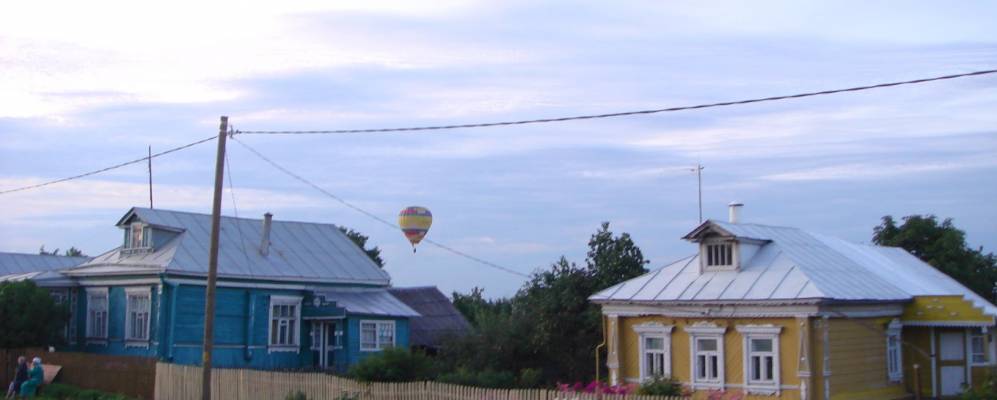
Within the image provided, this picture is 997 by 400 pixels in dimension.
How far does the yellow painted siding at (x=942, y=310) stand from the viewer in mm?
28734

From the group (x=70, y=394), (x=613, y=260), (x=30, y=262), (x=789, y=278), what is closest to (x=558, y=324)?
(x=613, y=260)

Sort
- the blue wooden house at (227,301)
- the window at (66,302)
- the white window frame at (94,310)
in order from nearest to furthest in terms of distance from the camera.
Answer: the blue wooden house at (227,301)
the white window frame at (94,310)
the window at (66,302)

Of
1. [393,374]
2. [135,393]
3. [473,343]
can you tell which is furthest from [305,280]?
[393,374]

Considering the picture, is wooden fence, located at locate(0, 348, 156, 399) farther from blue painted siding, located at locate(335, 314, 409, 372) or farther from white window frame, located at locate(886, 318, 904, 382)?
white window frame, located at locate(886, 318, 904, 382)

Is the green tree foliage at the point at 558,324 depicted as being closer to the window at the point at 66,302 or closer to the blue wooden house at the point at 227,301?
the blue wooden house at the point at 227,301

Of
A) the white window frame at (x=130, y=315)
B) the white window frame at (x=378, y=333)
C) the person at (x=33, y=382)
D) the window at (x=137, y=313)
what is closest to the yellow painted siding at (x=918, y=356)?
the white window frame at (x=378, y=333)

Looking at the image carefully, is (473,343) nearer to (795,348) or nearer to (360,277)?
(360,277)

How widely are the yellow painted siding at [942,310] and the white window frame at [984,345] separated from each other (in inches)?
35.2

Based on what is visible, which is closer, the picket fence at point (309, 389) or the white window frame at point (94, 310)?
the picket fence at point (309, 389)

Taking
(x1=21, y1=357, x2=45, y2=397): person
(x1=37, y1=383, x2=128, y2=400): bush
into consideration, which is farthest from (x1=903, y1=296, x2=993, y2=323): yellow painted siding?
(x1=21, y1=357, x2=45, y2=397): person

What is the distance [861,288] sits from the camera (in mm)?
28953

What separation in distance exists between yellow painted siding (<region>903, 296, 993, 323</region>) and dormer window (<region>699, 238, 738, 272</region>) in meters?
4.86

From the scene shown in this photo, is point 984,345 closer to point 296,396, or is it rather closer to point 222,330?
point 296,396

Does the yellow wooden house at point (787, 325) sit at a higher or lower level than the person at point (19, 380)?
higher
